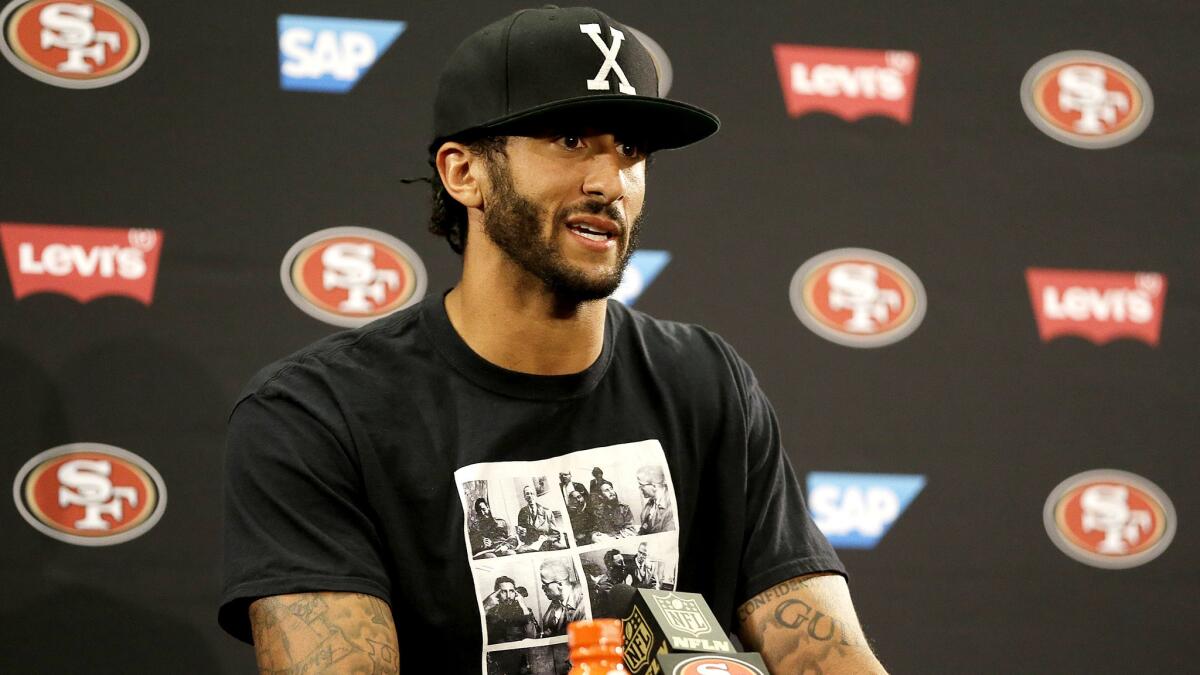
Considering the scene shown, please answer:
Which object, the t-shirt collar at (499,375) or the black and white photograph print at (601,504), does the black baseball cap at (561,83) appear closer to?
the t-shirt collar at (499,375)

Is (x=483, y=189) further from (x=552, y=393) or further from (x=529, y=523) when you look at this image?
(x=529, y=523)

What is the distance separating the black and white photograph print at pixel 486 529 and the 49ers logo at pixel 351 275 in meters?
0.82

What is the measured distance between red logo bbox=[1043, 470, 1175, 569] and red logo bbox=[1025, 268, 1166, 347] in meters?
0.27

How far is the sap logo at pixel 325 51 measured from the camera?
224 cm

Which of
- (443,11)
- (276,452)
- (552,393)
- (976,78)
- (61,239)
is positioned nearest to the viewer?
(276,452)

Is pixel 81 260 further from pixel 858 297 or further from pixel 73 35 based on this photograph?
pixel 858 297

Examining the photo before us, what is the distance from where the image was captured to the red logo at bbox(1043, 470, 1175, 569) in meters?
2.38

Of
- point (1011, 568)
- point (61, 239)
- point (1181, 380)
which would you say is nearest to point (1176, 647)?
point (1011, 568)

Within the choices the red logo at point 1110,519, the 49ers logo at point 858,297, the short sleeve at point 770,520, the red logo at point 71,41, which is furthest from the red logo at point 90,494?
the red logo at point 1110,519

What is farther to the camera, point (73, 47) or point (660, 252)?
point (660, 252)

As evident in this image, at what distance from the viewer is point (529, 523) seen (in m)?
1.46

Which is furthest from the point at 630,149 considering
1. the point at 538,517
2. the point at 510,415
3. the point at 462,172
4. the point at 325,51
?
the point at 325,51

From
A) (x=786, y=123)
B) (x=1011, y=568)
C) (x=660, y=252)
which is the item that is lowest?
(x=1011, y=568)

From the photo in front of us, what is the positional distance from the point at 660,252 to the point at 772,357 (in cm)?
28
